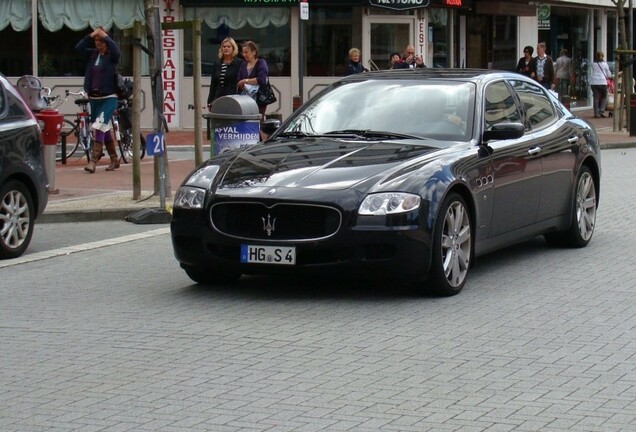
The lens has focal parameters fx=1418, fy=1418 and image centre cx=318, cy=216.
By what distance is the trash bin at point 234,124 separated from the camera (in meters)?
15.1

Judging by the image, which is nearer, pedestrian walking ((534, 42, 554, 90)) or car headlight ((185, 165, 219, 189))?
car headlight ((185, 165, 219, 189))

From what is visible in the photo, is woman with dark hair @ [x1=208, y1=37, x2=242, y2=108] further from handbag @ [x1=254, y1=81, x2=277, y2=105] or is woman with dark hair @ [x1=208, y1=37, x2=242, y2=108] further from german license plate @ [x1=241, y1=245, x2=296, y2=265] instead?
german license plate @ [x1=241, y1=245, x2=296, y2=265]

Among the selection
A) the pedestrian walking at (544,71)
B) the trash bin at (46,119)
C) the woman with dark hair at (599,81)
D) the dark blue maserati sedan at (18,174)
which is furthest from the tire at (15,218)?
the woman with dark hair at (599,81)

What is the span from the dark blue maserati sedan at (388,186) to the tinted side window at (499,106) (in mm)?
14

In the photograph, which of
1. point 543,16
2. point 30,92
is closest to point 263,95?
point 30,92

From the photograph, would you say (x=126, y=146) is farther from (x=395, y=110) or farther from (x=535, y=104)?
(x=395, y=110)

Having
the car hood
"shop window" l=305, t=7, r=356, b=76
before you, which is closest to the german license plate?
the car hood

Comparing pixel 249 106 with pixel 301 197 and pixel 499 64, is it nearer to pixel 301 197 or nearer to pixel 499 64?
pixel 301 197

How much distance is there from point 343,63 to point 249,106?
1691cm

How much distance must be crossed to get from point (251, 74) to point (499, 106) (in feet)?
30.8

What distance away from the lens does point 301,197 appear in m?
9.20

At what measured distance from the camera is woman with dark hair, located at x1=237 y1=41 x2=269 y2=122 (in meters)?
19.7

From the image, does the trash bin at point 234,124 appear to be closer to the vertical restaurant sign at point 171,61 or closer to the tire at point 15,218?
the tire at point 15,218

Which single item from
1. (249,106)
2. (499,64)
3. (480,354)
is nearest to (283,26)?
(499,64)
